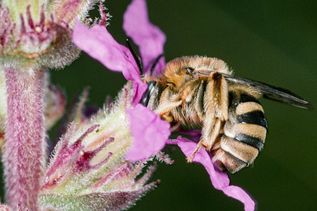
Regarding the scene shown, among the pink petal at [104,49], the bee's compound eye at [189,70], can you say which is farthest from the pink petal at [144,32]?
the bee's compound eye at [189,70]

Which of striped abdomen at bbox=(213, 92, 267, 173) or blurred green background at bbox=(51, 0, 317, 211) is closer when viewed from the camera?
striped abdomen at bbox=(213, 92, 267, 173)

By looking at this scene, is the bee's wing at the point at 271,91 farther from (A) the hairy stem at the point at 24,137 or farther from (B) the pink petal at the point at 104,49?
(A) the hairy stem at the point at 24,137

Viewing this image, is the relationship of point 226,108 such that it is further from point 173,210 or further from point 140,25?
point 173,210

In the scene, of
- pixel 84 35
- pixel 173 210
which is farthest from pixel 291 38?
pixel 84 35

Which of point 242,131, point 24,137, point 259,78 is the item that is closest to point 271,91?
point 242,131

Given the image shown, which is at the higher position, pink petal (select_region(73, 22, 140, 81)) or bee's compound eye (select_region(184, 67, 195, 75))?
pink petal (select_region(73, 22, 140, 81))

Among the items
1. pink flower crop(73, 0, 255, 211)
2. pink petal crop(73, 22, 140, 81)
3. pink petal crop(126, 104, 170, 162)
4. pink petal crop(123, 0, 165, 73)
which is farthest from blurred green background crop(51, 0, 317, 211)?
pink petal crop(126, 104, 170, 162)

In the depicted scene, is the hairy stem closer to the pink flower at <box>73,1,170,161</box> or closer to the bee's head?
the pink flower at <box>73,1,170,161</box>
